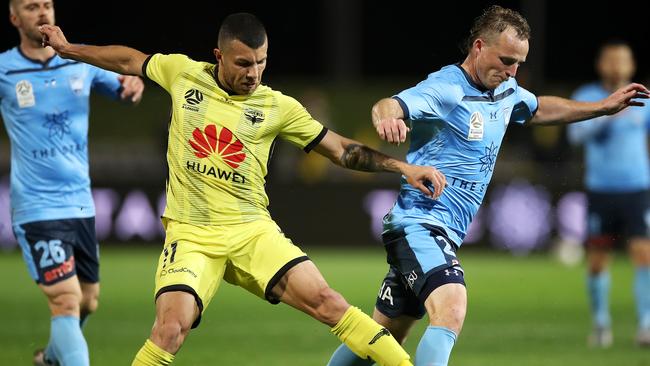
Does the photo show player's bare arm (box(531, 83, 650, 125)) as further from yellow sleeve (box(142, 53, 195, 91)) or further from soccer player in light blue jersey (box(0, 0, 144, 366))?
soccer player in light blue jersey (box(0, 0, 144, 366))

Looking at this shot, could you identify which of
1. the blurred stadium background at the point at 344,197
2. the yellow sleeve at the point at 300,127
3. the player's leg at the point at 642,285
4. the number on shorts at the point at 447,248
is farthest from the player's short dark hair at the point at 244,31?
the player's leg at the point at 642,285

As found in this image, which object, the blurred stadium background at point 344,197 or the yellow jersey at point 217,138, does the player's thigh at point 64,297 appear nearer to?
the yellow jersey at point 217,138

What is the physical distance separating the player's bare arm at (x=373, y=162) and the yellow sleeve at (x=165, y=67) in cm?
92

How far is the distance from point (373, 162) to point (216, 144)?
0.90 metres

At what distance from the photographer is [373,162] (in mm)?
6570

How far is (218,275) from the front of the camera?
6.59 meters

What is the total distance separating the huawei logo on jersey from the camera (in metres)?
6.64

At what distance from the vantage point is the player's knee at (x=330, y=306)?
6.44 metres

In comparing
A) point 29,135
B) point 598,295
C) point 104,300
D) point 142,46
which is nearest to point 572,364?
point 598,295

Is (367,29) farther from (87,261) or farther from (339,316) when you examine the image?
(339,316)

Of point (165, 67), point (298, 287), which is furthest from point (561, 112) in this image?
point (165, 67)

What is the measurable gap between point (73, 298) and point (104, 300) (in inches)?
244

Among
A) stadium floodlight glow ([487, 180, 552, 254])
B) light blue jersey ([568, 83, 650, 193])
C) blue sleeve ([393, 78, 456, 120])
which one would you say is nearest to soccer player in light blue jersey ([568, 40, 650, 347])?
light blue jersey ([568, 83, 650, 193])

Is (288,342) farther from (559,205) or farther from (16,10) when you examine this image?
(559,205)
